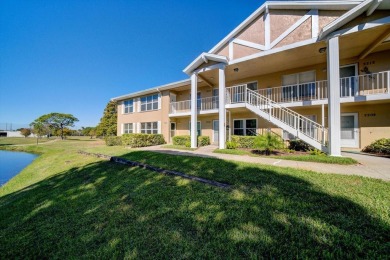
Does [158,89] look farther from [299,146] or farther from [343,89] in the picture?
[343,89]

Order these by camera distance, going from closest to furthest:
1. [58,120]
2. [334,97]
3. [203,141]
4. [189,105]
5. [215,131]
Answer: [334,97]
[203,141]
[215,131]
[189,105]
[58,120]

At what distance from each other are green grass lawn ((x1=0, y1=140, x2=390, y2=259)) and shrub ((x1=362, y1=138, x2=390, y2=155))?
638 cm

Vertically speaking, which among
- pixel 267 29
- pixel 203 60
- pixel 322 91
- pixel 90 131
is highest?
pixel 267 29

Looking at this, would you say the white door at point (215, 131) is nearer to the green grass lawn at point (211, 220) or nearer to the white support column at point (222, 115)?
the white support column at point (222, 115)

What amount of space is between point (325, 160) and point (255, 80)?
27.0 ft

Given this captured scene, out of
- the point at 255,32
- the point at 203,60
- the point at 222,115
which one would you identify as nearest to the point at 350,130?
the point at 222,115

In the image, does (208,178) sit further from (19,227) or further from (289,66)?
(289,66)

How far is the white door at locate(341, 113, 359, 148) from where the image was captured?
32.6ft

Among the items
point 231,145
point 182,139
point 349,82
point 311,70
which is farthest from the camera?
point 182,139

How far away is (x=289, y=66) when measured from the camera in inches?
442

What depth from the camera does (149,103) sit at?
18500 millimetres

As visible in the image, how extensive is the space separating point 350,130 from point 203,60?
417 inches

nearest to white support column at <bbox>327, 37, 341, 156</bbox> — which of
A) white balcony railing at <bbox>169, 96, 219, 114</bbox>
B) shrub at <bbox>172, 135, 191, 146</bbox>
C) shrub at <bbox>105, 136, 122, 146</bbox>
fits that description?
white balcony railing at <bbox>169, 96, 219, 114</bbox>

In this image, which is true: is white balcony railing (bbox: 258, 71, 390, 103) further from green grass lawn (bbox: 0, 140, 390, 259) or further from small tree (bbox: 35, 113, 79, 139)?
small tree (bbox: 35, 113, 79, 139)
